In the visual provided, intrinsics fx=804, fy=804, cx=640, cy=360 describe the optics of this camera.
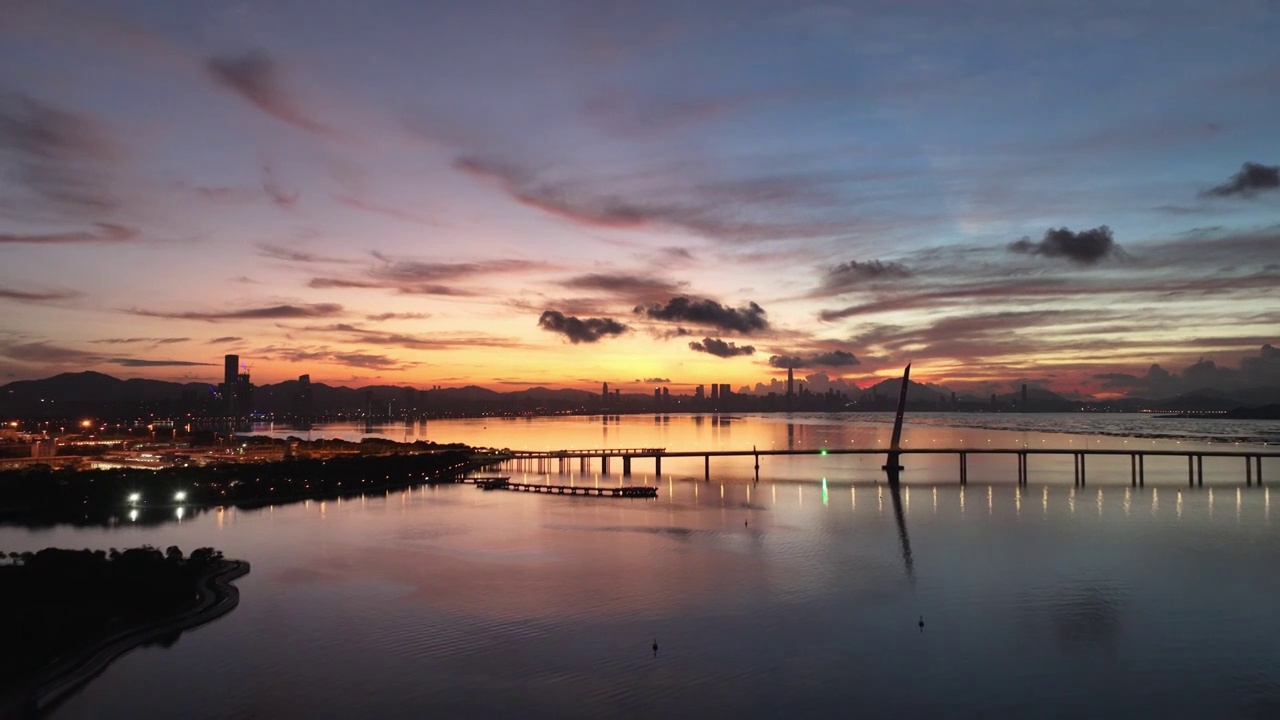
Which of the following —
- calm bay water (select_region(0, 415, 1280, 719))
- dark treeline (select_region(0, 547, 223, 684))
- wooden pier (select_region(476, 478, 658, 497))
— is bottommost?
calm bay water (select_region(0, 415, 1280, 719))

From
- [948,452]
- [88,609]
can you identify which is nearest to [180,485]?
[88,609]

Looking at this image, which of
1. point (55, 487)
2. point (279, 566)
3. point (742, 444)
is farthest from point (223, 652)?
point (742, 444)

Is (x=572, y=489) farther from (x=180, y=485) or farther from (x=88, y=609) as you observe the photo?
(x=88, y=609)

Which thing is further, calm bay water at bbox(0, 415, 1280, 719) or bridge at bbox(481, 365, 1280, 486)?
bridge at bbox(481, 365, 1280, 486)

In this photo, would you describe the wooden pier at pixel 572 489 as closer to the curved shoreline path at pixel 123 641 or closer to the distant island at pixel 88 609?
the distant island at pixel 88 609

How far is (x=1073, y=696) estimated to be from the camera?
28266 mm

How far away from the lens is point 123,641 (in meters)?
32.6

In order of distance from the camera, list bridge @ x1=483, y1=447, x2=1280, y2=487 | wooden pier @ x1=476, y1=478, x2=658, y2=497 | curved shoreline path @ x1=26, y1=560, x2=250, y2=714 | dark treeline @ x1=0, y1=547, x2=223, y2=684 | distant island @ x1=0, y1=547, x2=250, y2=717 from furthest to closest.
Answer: bridge @ x1=483, y1=447, x2=1280, y2=487 < wooden pier @ x1=476, y1=478, x2=658, y2=497 < dark treeline @ x1=0, y1=547, x2=223, y2=684 < distant island @ x1=0, y1=547, x2=250, y2=717 < curved shoreline path @ x1=26, y1=560, x2=250, y2=714

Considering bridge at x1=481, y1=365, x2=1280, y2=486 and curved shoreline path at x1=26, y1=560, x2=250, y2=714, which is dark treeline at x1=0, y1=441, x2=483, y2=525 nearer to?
bridge at x1=481, y1=365, x2=1280, y2=486

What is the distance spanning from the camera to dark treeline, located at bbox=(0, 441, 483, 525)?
71812 millimetres

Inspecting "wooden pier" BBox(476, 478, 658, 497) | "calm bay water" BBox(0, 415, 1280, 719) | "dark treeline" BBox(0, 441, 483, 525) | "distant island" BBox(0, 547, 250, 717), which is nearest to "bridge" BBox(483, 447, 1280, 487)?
"wooden pier" BBox(476, 478, 658, 497)

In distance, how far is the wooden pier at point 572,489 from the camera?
86688 mm

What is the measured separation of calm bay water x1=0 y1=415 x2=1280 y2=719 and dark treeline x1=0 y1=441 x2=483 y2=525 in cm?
850

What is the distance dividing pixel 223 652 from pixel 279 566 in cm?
1779
